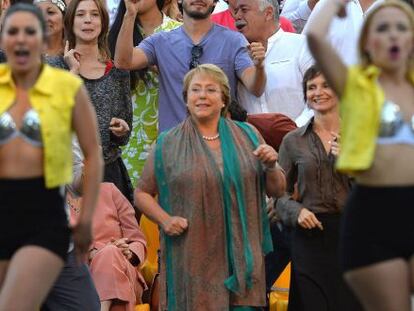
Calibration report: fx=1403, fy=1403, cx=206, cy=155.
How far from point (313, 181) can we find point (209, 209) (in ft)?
2.63

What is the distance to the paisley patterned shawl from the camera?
8891 mm

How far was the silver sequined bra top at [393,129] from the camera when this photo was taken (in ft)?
22.3

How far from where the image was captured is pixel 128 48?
10.2 m

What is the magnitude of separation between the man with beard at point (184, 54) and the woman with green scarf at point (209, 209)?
1.15 m

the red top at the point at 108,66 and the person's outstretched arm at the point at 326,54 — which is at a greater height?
the person's outstretched arm at the point at 326,54

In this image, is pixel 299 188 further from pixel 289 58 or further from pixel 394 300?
pixel 394 300

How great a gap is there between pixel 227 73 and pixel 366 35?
335 cm

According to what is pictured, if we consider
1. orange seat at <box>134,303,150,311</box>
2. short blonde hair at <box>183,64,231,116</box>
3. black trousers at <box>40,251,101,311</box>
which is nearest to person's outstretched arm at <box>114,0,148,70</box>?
short blonde hair at <box>183,64,231,116</box>

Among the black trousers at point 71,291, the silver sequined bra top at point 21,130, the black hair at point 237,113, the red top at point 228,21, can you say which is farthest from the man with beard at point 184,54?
the silver sequined bra top at point 21,130

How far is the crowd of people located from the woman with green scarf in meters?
0.01

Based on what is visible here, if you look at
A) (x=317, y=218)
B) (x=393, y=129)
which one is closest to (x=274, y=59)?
(x=317, y=218)

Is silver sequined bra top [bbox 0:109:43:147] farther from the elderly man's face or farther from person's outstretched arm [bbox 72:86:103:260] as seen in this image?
the elderly man's face

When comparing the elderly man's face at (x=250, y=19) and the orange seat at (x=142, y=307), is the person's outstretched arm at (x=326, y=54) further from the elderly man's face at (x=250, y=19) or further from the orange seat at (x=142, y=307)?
the elderly man's face at (x=250, y=19)

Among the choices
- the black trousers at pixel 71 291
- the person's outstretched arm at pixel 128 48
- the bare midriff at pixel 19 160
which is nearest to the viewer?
the bare midriff at pixel 19 160
